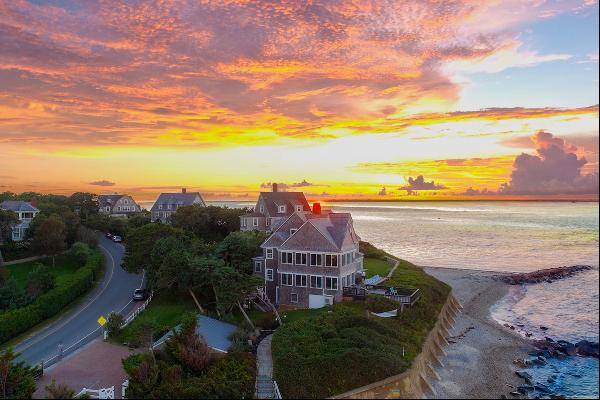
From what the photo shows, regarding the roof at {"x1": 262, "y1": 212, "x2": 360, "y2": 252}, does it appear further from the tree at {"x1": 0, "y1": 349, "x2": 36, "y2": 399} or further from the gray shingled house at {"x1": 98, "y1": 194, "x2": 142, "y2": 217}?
the gray shingled house at {"x1": 98, "y1": 194, "x2": 142, "y2": 217}

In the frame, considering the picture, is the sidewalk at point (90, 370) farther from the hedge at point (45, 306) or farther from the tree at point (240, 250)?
the tree at point (240, 250)

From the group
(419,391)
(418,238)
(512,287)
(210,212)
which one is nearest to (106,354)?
(419,391)

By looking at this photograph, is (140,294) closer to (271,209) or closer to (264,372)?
(271,209)

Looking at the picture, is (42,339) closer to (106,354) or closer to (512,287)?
(106,354)

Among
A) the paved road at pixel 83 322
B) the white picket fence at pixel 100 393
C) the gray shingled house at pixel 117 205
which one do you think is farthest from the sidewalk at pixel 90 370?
the gray shingled house at pixel 117 205

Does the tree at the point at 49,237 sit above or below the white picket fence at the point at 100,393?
above

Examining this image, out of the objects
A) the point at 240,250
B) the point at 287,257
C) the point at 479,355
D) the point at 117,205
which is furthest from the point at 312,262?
the point at 117,205
